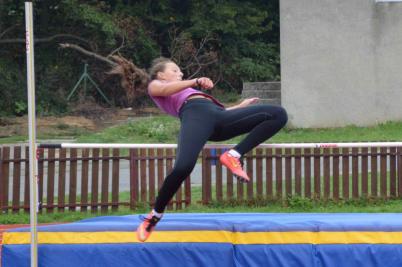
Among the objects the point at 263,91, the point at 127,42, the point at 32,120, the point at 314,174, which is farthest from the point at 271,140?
the point at 127,42

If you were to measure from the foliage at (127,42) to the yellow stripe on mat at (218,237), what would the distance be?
731 inches

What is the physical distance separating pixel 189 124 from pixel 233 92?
2220 cm

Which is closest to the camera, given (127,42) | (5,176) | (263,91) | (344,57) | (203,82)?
(203,82)

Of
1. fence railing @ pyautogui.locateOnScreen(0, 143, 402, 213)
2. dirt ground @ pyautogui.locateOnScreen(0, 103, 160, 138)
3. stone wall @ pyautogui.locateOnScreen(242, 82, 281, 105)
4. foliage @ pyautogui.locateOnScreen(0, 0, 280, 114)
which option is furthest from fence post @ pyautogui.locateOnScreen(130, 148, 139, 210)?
foliage @ pyautogui.locateOnScreen(0, 0, 280, 114)

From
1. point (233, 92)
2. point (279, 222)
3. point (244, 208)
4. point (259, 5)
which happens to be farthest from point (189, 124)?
point (259, 5)

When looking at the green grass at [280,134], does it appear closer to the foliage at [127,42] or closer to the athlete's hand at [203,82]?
the foliage at [127,42]

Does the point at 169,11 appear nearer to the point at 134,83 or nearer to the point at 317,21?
the point at 317,21

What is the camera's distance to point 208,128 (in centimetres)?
577

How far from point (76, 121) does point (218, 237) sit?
17.7m

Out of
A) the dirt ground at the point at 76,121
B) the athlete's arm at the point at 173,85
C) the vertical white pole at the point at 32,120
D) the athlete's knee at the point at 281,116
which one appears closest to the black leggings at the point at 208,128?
the athlete's knee at the point at 281,116

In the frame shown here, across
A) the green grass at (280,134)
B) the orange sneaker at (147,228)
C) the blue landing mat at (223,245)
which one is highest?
the green grass at (280,134)

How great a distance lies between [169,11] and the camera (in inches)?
1095

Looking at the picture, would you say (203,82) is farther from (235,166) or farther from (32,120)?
(32,120)

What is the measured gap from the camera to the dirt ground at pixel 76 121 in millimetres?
21345
